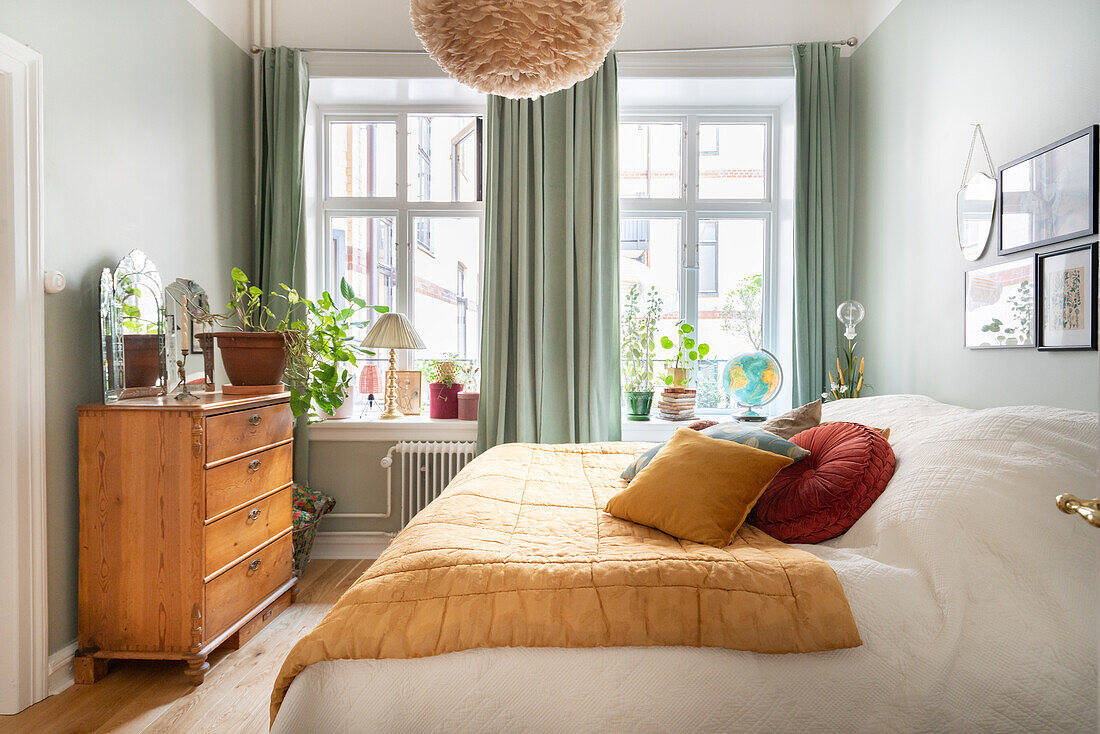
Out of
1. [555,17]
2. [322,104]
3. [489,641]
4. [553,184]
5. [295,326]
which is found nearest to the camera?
[489,641]

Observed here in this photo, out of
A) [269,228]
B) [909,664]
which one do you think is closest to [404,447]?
[269,228]

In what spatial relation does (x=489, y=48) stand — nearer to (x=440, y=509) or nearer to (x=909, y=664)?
(x=440, y=509)

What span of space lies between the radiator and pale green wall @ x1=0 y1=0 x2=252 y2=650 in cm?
119

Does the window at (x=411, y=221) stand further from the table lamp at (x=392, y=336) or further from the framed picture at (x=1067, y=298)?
the framed picture at (x=1067, y=298)

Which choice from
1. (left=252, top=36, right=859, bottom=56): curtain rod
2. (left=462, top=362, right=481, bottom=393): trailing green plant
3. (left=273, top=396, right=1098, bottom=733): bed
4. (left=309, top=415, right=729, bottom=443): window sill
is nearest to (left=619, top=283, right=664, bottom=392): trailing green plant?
(left=309, top=415, right=729, bottom=443): window sill

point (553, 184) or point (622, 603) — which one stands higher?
point (553, 184)

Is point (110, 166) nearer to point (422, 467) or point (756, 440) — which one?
point (422, 467)

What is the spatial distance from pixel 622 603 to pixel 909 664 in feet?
1.74

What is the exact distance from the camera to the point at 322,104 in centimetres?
383

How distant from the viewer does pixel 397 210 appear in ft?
12.6

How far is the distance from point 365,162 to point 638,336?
189cm

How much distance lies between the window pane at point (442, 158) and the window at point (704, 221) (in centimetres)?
89

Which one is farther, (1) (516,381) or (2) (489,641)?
(1) (516,381)

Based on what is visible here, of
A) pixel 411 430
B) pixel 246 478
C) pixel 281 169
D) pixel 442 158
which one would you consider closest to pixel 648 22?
pixel 442 158
